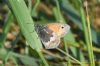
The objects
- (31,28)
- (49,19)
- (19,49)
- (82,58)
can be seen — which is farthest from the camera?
(49,19)

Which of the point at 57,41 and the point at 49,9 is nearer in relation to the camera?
the point at 57,41

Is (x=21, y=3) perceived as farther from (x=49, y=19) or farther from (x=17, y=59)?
(x=49, y=19)

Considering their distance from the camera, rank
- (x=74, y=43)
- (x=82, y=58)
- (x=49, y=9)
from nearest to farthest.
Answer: (x=82, y=58), (x=74, y=43), (x=49, y=9)


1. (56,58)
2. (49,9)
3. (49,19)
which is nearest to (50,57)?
(56,58)

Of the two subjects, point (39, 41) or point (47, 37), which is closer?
point (39, 41)
